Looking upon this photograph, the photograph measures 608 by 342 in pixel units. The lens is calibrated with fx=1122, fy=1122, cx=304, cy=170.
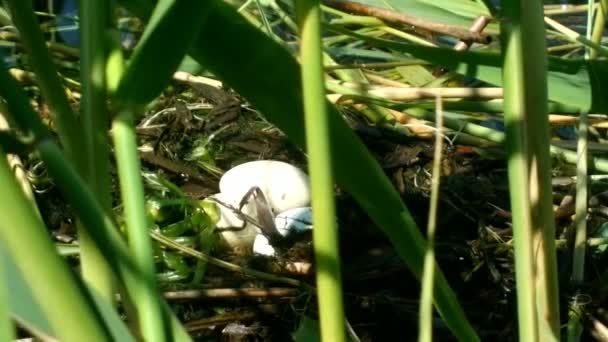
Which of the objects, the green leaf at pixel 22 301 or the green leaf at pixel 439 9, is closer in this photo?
the green leaf at pixel 22 301

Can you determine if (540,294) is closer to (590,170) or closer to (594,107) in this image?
(594,107)

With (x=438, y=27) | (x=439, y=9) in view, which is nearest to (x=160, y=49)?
(x=438, y=27)

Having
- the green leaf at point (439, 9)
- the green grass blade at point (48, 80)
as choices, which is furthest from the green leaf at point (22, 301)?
the green leaf at point (439, 9)

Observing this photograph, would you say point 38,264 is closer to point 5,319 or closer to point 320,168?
point 5,319

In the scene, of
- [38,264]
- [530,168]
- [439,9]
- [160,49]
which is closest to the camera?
[38,264]

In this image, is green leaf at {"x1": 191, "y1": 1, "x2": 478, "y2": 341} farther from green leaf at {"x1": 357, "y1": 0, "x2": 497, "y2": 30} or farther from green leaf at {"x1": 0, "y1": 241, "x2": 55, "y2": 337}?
green leaf at {"x1": 357, "y1": 0, "x2": 497, "y2": 30}

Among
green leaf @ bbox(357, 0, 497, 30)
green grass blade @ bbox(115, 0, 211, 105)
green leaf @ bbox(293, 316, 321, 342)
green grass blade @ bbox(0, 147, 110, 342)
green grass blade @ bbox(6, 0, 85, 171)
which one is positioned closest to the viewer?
green grass blade @ bbox(0, 147, 110, 342)

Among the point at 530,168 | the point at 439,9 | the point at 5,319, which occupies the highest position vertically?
the point at 439,9

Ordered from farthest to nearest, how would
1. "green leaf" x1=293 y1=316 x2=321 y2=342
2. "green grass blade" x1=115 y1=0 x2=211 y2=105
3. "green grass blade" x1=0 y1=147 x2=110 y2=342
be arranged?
"green leaf" x1=293 y1=316 x2=321 y2=342
"green grass blade" x1=115 y1=0 x2=211 y2=105
"green grass blade" x1=0 y1=147 x2=110 y2=342

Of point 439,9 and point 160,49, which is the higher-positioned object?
point 439,9

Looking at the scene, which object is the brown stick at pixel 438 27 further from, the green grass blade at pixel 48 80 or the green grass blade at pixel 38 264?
the green grass blade at pixel 38 264

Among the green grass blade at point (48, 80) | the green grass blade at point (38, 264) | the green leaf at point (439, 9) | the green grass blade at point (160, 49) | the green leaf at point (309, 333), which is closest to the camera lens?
the green grass blade at point (38, 264)

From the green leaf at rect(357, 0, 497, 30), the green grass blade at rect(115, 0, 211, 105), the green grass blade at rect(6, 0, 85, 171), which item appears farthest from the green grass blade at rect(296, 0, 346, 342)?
the green leaf at rect(357, 0, 497, 30)
